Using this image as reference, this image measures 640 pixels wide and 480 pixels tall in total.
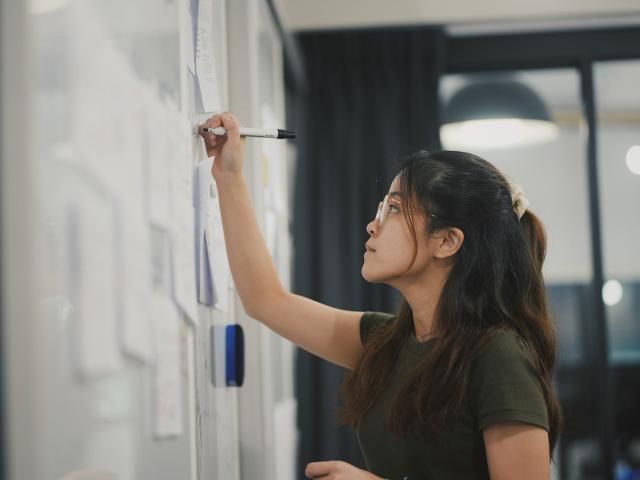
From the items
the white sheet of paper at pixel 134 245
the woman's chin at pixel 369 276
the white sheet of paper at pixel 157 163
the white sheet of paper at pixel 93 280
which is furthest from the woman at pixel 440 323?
the white sheet of paper at pixel 93 280

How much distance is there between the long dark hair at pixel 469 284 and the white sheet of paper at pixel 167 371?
42 cm

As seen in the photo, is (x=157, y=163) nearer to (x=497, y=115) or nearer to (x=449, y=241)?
(x=449, y=241)

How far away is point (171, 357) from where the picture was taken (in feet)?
3.41

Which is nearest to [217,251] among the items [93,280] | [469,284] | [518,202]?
[469,284]

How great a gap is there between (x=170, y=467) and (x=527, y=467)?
0.54 meters

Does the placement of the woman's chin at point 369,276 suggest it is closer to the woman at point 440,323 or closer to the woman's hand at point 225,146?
the woman at point 440,323

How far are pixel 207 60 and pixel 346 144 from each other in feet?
4.89

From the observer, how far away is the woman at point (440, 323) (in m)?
1.24

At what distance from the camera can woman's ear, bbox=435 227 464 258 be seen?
1.40 meters

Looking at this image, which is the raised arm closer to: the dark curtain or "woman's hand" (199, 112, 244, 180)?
"woman's hand" (199, 112, 244, 180)

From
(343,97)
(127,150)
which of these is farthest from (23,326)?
(343,97)

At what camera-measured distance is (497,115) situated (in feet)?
9.52

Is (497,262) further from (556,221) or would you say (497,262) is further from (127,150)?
(556,221)

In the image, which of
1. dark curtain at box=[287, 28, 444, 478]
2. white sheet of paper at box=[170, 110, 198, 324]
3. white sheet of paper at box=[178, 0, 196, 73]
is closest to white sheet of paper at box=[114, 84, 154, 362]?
white sheet of paper at box=[170, 110, 198, 324]
